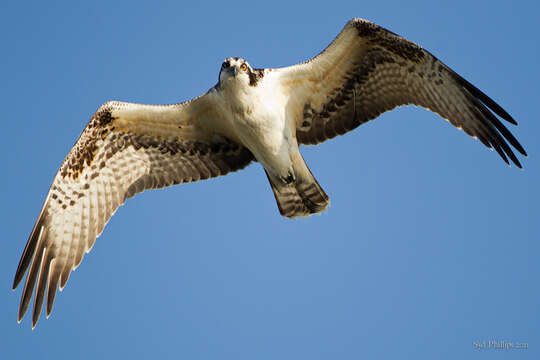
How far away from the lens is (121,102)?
8.62 meters

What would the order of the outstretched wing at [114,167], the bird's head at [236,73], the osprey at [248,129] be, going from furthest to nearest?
the outstretched wing at [114,167]
the osprey at [248,129]
the bird's head at [236,73]

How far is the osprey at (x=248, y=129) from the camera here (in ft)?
26.8

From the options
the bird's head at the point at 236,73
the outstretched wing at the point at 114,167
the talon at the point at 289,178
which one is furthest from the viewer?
the talon at the point at 289,178

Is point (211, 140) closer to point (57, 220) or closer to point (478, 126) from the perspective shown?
point (57, 220)

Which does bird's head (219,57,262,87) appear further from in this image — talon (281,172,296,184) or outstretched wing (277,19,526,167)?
talon (281,172,296,184)

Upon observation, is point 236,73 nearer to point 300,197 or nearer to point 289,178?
point 289,178

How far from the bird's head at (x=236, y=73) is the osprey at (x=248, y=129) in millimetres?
12

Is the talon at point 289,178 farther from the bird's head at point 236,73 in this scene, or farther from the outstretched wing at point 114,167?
the bird's head at point 236,73

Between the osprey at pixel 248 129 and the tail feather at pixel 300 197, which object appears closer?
the osprey at pixel 248 129

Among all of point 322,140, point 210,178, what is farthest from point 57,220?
point 322,140

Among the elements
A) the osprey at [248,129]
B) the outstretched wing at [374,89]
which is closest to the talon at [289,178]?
the osprey at [248,129]

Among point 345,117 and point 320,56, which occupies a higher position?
point 320,56

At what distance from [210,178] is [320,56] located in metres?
2.23

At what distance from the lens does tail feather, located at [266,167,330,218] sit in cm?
866
